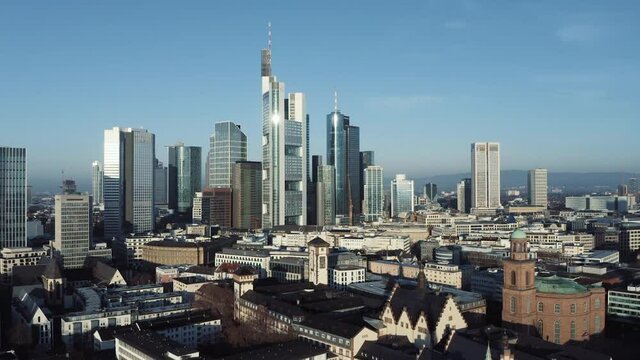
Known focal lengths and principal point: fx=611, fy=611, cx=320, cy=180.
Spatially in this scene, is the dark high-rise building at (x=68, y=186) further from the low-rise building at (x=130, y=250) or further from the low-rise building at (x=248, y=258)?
the low-rise building at (x=248, y=258)

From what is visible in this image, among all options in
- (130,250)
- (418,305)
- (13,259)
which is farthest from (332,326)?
(130,250)

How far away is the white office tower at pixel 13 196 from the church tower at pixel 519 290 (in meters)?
105

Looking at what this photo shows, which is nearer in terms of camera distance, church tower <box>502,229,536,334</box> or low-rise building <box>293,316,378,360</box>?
low-rise building <box>293,316,378,360</box>

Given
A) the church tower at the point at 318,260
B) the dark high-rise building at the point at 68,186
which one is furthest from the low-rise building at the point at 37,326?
the dark high-rise building at the point at 68,186

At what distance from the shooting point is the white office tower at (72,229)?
407ft

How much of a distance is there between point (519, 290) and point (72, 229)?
95725 millimetres

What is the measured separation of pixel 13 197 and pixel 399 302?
98.8m

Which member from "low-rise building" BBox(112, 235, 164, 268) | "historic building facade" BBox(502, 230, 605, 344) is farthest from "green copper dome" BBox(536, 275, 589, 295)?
"low-rise building" BBox(112, 235, 164, 268)

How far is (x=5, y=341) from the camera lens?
71812mm

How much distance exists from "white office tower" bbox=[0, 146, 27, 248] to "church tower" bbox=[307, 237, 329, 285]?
70.4m

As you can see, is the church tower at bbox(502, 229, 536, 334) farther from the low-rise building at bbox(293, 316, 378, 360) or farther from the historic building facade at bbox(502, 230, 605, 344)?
the low-rise building at bbox(293, 316, 378, 360)

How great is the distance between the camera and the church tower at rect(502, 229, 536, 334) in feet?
199

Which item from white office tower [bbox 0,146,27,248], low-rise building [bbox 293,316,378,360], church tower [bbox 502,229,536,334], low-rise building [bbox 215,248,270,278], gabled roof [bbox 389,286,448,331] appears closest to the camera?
gabled roof [bbox 389,286,448,331]

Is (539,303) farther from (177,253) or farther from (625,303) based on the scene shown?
(177,253)
